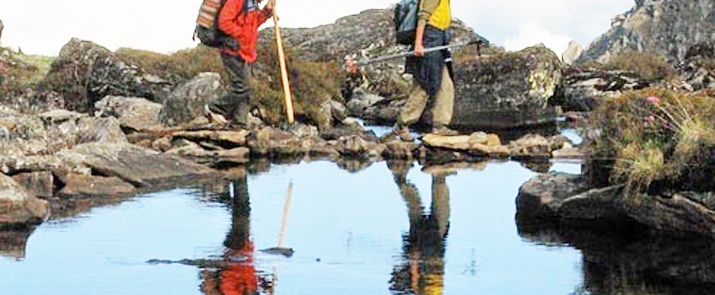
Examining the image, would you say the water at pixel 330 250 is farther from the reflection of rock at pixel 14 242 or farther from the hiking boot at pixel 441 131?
the hiking boot at pixel 441 131

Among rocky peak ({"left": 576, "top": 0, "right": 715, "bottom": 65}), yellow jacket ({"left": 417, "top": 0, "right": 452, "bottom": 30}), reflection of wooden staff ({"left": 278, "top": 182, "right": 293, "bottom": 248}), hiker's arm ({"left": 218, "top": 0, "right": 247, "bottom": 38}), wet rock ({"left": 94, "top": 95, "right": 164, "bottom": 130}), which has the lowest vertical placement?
reflection of wooden staff ({"left": 278, "top": 182, "right": 293, "bottom": 248})

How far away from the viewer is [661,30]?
63.6 meters

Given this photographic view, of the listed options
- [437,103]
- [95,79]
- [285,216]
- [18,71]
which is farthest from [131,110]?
[285,216]

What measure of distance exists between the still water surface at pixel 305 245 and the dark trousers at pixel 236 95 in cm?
339

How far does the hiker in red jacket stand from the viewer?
15.3 meters

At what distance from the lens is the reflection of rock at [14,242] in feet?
27.4

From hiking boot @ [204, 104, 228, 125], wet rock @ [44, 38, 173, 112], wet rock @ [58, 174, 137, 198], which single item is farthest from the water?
wet rock @ [44, 38, 173, 112]

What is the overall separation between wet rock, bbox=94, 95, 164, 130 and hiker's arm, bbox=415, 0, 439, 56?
161 inches

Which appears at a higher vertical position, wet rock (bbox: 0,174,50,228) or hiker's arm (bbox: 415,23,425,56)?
hiker's arm (bbox: 415,23,425,56)

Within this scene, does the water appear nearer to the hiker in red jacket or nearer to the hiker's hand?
the hiker in red jacket

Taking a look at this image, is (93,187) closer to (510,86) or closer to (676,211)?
(676,211)

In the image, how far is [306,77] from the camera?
20.6 meters

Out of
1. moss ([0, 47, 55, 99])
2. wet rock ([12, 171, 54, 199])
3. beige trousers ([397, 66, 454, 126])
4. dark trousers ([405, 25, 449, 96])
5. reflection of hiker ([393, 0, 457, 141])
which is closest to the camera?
wet rock ([12, 171, 54, 199])

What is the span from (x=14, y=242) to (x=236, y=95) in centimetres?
764
